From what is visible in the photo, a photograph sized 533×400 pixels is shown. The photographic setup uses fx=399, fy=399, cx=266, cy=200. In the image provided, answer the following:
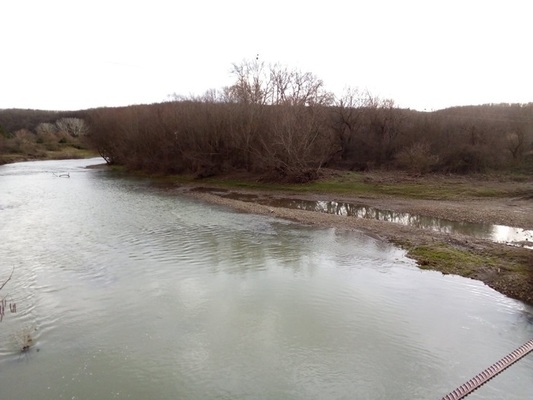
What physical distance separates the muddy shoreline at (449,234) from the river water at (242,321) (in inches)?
29.6

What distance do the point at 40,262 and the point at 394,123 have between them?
3100 centimetres

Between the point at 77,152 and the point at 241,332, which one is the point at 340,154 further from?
the point at 77,152

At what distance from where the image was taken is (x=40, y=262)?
12.7 metres

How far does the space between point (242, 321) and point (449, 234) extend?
37.9 feet

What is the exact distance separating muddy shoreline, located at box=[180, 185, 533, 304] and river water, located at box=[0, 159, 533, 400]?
75 cm

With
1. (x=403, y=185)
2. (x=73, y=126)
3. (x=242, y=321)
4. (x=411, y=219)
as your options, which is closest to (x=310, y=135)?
(x=403, y=185)

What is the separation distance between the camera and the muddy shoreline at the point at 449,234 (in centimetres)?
1188

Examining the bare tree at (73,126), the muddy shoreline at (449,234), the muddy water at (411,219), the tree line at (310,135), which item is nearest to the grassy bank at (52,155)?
the bare tree at (73,126)

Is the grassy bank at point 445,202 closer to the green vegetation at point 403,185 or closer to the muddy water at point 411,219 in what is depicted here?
the green vegetation at point 403,185

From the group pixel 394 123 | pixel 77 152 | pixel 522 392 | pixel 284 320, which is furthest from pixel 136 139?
pixel 522 392

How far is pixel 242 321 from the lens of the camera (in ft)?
29.5

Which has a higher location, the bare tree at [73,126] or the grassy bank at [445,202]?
the bare tree at [73,126]

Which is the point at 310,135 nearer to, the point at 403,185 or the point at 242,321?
the point at 403,185

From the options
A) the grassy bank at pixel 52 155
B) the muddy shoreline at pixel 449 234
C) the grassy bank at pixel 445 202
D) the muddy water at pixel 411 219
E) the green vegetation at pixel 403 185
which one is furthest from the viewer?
the grassy bank at pixel 52 155
